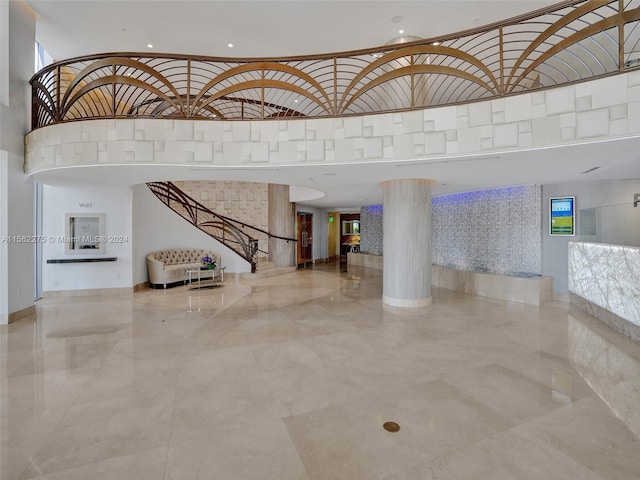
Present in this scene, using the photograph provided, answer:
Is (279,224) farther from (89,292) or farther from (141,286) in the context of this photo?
(89,292)

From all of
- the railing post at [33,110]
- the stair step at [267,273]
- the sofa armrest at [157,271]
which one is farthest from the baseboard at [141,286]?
the railing post at [33,110]

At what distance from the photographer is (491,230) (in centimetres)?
829

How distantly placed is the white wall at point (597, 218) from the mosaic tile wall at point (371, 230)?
248 inches

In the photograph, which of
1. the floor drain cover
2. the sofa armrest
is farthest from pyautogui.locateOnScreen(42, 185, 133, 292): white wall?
the floor drain cover

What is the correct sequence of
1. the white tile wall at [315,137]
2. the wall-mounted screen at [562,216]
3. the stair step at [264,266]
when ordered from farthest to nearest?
1. the stair step at [264,266]
2. the wall-mounted screen at [562,216]
3. the white tile wall at [315,137]

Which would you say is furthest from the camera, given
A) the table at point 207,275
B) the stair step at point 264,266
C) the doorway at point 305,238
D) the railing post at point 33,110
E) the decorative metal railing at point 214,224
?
the doorway at point 305,238

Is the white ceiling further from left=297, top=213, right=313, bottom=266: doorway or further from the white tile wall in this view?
left=297, top=213, right=313, bottom=266: doorway

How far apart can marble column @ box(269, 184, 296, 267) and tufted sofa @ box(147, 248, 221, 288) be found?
2704 mm

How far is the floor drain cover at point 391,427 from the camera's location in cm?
244

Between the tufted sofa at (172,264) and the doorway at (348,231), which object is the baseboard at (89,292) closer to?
the tufted sofa at (172,264)

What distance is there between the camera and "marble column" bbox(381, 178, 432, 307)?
249 inches

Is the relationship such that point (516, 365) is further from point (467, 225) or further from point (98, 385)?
point (467, 225)

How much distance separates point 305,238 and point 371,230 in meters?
2.99

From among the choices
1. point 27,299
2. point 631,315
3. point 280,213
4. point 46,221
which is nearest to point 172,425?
point 27,299
